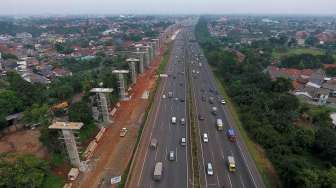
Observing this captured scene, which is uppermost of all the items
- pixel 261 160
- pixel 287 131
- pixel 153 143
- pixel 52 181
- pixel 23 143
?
pixel 287 131

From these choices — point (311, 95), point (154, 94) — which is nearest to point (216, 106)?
point (154, 94)

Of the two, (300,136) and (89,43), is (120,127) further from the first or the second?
(89,43)

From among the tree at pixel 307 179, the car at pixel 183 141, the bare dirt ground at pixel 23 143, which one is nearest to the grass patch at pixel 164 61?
the car at pixel 183 141

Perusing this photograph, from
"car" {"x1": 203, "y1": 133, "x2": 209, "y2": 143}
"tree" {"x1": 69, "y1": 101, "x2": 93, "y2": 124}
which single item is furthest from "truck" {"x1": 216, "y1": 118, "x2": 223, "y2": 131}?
"tree" {"x1": 69, "y1": 101, "x2": 93, "y2": 124}

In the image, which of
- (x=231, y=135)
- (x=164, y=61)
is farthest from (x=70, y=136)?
(x=164, y=61)

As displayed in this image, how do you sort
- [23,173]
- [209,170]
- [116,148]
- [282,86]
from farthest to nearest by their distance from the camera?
[282,86] < [116,148] < [209,170] < [23,173]

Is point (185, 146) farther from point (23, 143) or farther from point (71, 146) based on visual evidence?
point (23, 143)

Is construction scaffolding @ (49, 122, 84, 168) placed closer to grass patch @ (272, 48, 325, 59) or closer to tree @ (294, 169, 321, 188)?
tree @ (294, 169, 321, 188)
